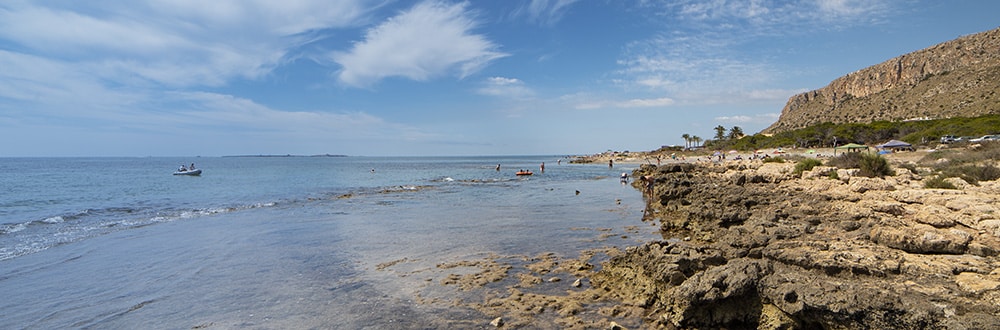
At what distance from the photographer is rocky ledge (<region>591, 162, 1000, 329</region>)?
520cm

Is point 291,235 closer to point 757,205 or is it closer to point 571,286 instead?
point 571,286

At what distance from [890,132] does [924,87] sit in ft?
96.5

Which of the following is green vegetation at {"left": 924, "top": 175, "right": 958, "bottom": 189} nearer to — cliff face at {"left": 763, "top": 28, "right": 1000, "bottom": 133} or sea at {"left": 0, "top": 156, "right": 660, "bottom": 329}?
sea at {"left": 0, "top": 156, "right": 660, "bottom": 329}

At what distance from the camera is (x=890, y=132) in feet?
200

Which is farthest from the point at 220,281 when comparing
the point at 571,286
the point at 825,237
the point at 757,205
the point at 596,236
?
the point at 757,205

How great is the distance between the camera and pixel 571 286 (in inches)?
344

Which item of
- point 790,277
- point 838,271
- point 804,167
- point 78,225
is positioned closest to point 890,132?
point 804,167

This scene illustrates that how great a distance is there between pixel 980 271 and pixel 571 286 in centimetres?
559

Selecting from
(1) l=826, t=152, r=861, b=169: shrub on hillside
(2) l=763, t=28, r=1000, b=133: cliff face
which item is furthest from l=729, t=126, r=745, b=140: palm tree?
(1) l=826, t=152, r=861, b=169: shrub on hillside

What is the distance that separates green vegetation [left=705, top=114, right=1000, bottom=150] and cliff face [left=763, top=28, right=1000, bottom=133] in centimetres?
778

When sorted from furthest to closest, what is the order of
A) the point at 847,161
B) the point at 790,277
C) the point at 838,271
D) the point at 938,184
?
the point at 847,161, the point at 938,184, the point at 838,271, the point at 790,277

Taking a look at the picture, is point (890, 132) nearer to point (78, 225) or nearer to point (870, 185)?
point (870, 185)

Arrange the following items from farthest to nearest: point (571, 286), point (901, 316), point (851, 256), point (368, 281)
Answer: point (368, 281), point (571, 286), point (851, 256), point (901, 316)

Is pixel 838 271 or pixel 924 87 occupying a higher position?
pixel 924 87
